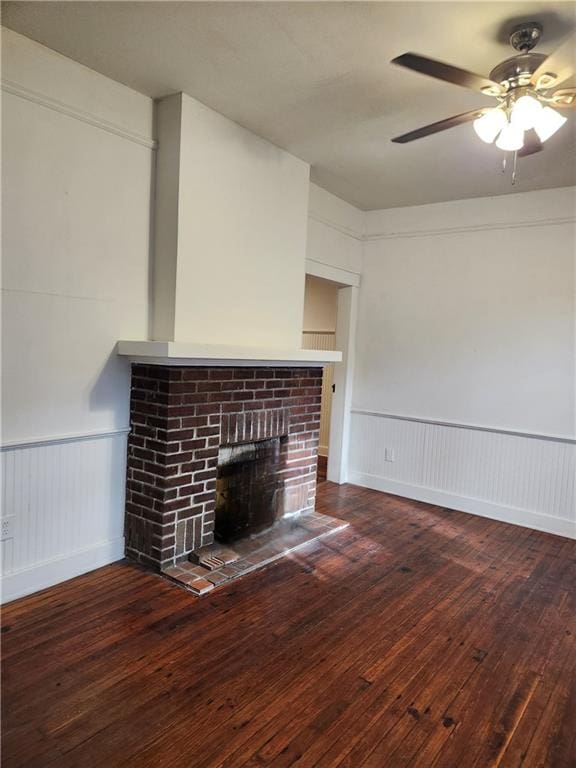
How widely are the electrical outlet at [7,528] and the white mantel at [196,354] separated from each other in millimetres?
980

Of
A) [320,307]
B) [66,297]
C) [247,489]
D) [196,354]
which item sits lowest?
[247,489]

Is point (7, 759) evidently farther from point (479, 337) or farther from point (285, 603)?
point (479, 337)

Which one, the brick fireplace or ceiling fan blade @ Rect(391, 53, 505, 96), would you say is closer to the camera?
ceiling fan blade @ Rect(391, 53, 505, 96)

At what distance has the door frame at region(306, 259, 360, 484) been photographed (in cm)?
474

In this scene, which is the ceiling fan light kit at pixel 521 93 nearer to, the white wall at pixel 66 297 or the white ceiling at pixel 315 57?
the white ceiling at pixel 315 57

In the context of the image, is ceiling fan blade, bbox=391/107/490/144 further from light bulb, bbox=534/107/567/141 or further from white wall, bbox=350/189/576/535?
white wall, bbox=350/189/576/535

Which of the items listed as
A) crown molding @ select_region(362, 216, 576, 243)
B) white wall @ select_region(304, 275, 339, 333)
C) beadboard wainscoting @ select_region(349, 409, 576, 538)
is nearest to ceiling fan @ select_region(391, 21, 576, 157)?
crown molding @ select_region(362, 216, 576, 243)

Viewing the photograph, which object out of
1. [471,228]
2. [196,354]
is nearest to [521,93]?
[196,354]

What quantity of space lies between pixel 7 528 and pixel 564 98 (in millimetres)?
3072

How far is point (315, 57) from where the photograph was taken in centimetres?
223

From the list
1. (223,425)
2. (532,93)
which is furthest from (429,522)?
(532,93)

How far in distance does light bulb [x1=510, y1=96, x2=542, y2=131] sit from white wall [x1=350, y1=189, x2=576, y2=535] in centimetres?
209

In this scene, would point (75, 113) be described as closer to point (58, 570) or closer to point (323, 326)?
point (58, 570)

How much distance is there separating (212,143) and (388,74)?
1.06m
